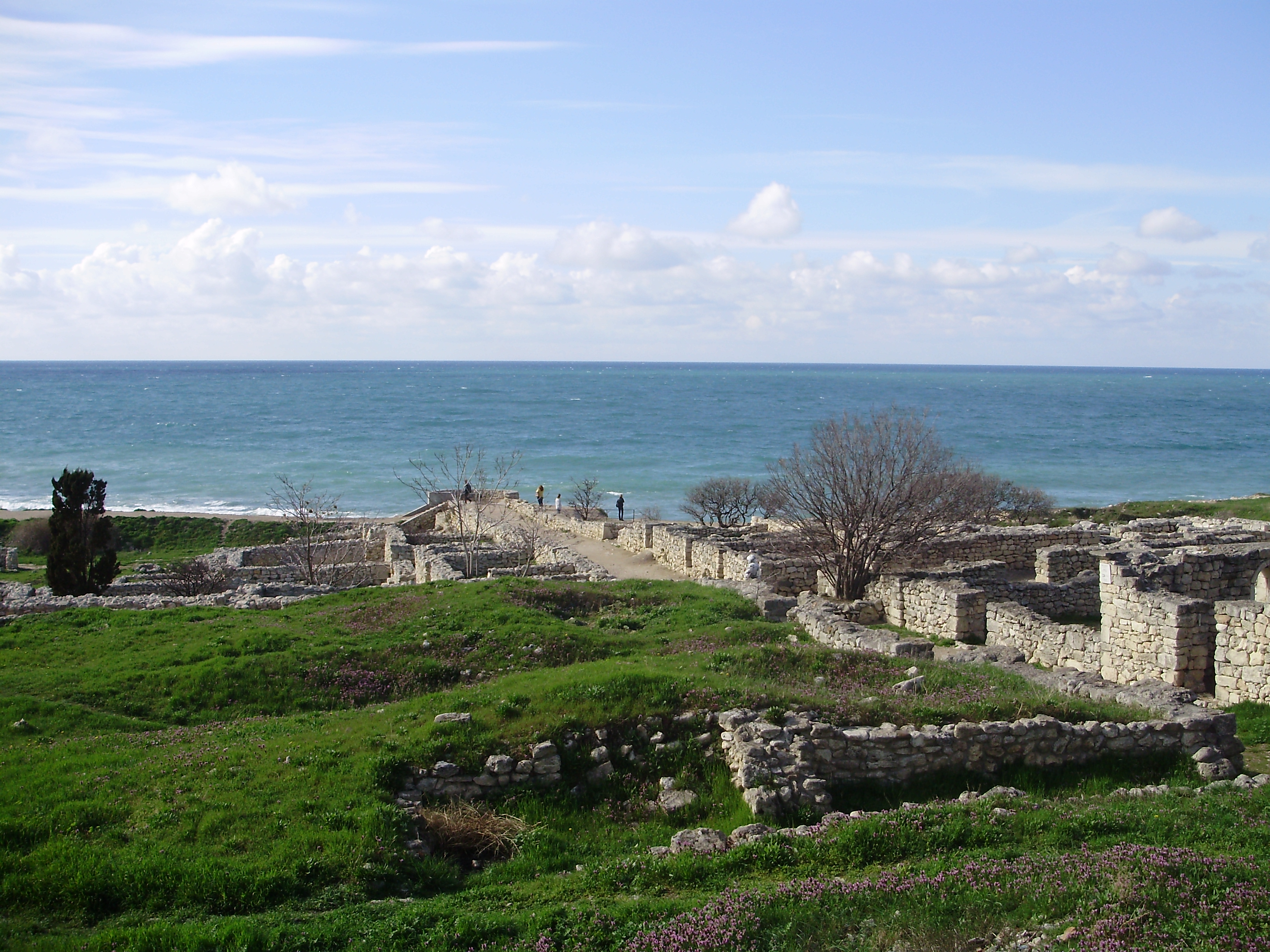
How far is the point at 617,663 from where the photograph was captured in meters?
13.4

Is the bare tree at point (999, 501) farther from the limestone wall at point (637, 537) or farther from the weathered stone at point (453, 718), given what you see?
the weathered stone at point (453, 718)

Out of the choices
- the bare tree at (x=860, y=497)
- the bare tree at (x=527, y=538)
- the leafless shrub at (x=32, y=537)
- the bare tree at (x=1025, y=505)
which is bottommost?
the leafless shrub at (x=32, y=537)

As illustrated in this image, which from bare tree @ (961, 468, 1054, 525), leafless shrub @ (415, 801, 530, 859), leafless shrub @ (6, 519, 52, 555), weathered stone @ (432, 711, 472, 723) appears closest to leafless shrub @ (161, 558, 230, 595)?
weathered stone @ (432, 711, 472, 723)

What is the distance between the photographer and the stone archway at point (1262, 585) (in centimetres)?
1864

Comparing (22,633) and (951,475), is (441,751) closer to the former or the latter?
(22,633)

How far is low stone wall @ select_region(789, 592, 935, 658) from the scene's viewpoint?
15203mm

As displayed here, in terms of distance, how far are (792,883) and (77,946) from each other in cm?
577

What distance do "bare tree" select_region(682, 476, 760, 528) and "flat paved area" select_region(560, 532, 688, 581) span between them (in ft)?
35.2

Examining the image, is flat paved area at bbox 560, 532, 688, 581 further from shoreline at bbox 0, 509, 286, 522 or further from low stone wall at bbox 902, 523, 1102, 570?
shoreline at bbox 0, 509, 286, 522

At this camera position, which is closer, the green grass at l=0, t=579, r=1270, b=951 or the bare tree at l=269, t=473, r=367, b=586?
the green grass at l=0, t=579, r=1270, b=951

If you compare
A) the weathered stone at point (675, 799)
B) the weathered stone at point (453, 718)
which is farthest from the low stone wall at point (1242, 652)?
the weathered stone at point (453, 718)

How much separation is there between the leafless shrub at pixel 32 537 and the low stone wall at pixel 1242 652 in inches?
1922

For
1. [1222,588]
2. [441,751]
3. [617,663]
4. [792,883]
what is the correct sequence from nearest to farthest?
1. [792,883]
2. [441,751]
3. [617,663]
4. [1222,588]

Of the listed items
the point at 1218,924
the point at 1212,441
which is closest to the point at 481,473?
the point at 1218,924
